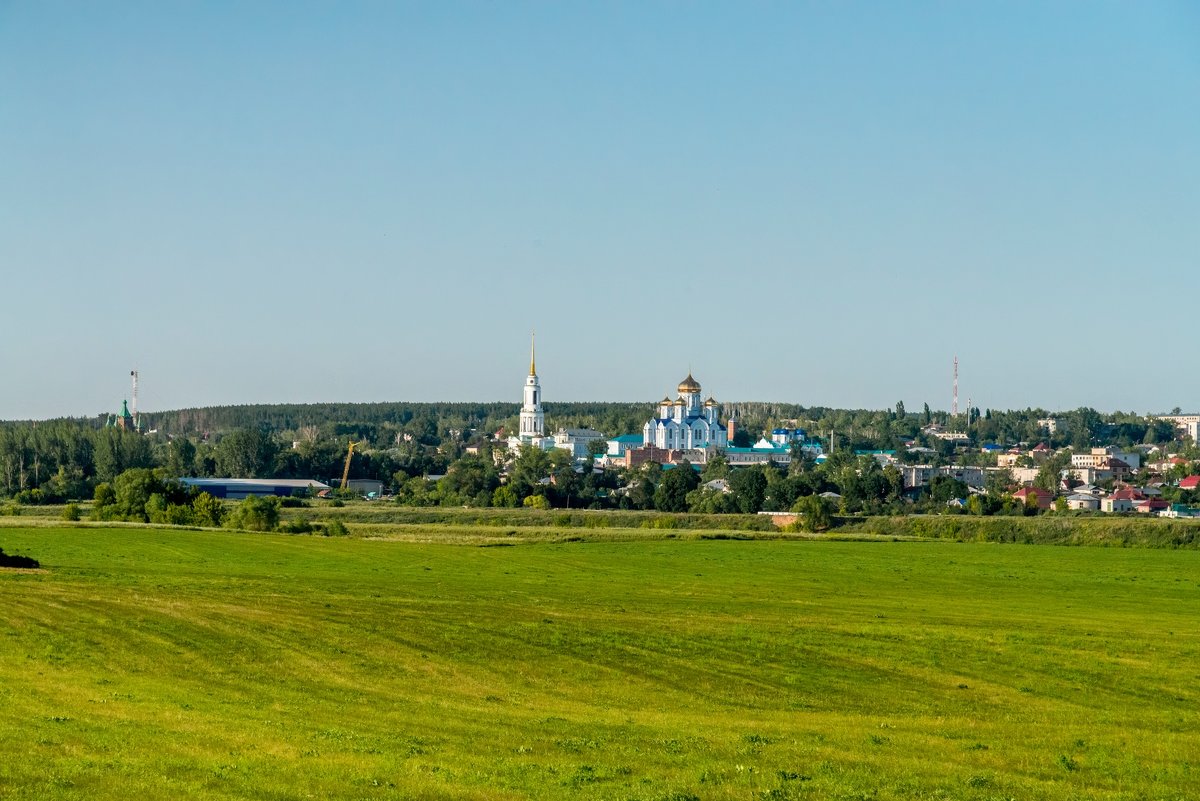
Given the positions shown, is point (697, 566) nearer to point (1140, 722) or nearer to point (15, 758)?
point (1140, 722)

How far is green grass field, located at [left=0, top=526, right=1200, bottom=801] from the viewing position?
17.0m

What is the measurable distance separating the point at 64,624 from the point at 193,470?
154m

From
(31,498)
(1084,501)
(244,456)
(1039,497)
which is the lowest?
(1084,501)

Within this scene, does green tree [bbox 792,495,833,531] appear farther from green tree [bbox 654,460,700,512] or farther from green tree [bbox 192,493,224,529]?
green tree [bbox 192,493,224,529]

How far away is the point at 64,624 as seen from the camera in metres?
28.6

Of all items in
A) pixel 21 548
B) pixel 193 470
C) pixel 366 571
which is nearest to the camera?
pixel 366 571

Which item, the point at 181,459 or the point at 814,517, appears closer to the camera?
the point at 814,517

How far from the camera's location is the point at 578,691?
2456 cm

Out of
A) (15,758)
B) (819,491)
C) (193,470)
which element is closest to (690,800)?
(15,758)

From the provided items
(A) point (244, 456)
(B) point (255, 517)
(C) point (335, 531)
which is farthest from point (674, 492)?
(A) point (244, 456)

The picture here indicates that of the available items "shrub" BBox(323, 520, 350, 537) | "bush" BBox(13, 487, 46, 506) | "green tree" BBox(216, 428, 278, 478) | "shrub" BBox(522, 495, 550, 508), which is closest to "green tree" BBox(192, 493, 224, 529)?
"shrub" BBox(323, 520, 350, 537)

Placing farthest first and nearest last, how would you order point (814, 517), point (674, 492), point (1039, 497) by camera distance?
point (1039, 497) < point (674, 492) < point (814, 517)

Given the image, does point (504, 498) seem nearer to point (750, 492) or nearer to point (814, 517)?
point (750, 492)

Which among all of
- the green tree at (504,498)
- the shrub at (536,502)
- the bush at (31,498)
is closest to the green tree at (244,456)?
the bush at (31,498)
